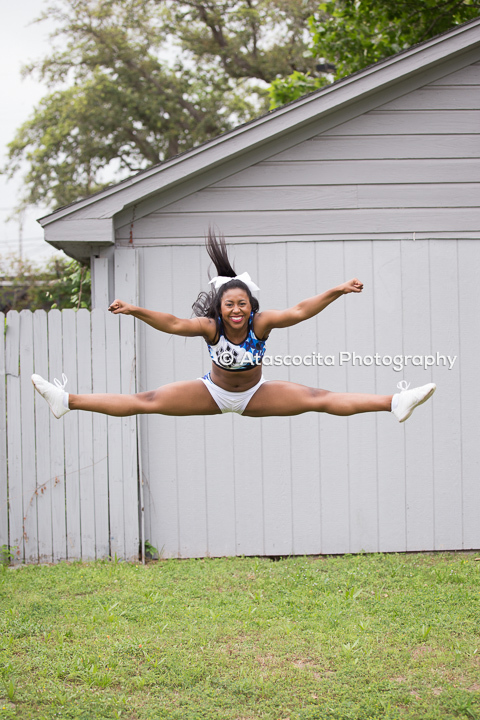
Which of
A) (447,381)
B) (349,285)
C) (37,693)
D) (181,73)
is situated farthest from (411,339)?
(181,73)

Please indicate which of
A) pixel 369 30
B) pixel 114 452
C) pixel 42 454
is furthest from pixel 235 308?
A: pixel 369 30

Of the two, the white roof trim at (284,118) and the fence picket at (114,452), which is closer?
the white roof trim at (284,118)

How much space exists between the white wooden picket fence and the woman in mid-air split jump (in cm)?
220

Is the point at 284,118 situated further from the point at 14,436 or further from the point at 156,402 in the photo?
the point at 14,436

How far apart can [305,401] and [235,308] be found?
1.97 feet

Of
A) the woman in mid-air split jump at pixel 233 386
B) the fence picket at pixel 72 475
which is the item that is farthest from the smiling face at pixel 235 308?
the fence picket at pixel 72 475

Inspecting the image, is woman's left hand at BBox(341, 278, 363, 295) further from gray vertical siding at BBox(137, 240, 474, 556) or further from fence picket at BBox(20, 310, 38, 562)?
fence picket at BBox(20, 310, 38, 562)

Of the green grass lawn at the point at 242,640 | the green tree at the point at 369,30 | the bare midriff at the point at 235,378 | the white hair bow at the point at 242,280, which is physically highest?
the green tree at the point at 369,30

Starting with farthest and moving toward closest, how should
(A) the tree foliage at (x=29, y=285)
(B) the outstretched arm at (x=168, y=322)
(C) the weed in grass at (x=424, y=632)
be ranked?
(A) the tree foliage at (x=29, y=285) < (C) the weed in grass at (x=424, y=632) < (B) the outstretched arm at (x=168, y=322)

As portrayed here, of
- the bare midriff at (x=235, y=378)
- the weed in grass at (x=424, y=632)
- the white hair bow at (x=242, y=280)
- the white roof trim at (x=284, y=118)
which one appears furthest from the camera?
the white roof trim at (x=284, y=118)

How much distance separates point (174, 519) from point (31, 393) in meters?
1.53

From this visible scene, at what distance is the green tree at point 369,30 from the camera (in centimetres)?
1080

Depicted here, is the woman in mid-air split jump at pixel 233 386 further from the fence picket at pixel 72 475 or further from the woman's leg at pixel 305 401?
the fence picket at pixel 72 475

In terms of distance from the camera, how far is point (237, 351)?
3506 mm
